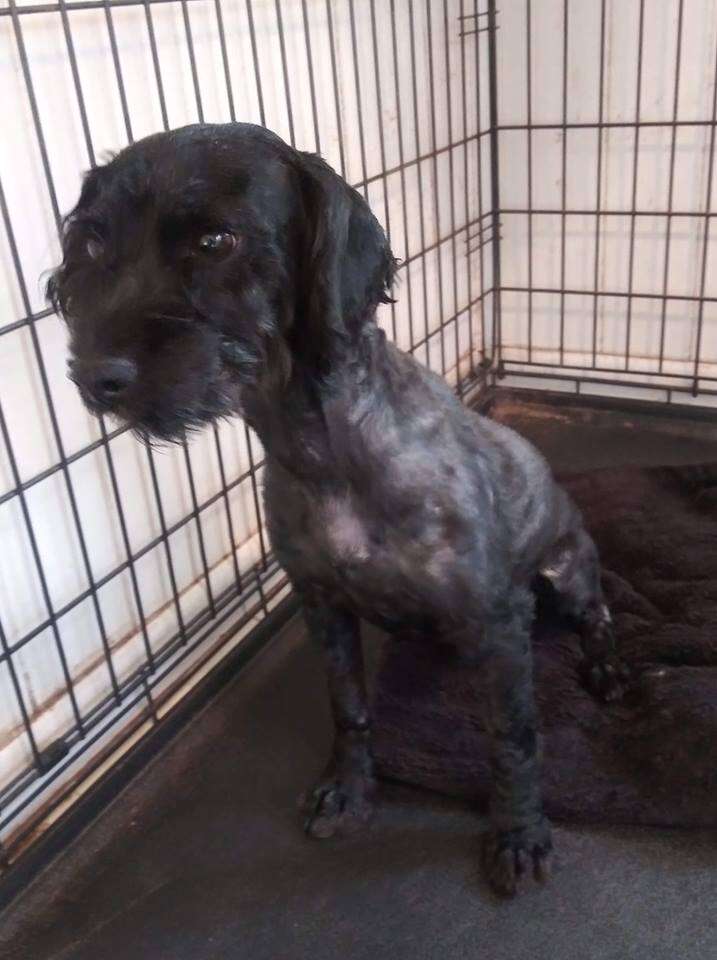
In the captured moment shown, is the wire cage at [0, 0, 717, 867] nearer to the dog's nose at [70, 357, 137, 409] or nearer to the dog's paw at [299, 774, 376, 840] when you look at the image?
the dog's paw at [299, 774, 376, 840]

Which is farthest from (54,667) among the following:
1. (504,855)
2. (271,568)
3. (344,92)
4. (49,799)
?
(344,92)

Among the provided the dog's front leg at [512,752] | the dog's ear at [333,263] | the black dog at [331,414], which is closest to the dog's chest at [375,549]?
the black dog at [331,414]

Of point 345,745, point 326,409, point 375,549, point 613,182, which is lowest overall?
point 345,745

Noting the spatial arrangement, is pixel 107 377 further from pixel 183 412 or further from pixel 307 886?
pixel 307 886

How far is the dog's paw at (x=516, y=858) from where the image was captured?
1.52 metres

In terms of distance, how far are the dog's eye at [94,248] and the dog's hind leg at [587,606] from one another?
A: 1.02 metres

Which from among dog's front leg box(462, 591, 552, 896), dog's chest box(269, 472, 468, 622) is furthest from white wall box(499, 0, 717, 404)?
dog's chest box(269, 472, 468, 622)

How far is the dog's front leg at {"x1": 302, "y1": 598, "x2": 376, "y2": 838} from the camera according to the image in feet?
5.37

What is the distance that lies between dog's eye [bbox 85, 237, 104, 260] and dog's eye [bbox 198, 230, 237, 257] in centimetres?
15

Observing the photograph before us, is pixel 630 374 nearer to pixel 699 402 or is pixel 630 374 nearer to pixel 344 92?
pixel 699 402

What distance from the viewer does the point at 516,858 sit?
1.54 metres

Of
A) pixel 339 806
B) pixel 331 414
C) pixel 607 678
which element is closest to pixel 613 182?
pixel 607 678

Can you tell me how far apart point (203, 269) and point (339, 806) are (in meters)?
1.03

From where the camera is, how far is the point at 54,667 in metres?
1.80
